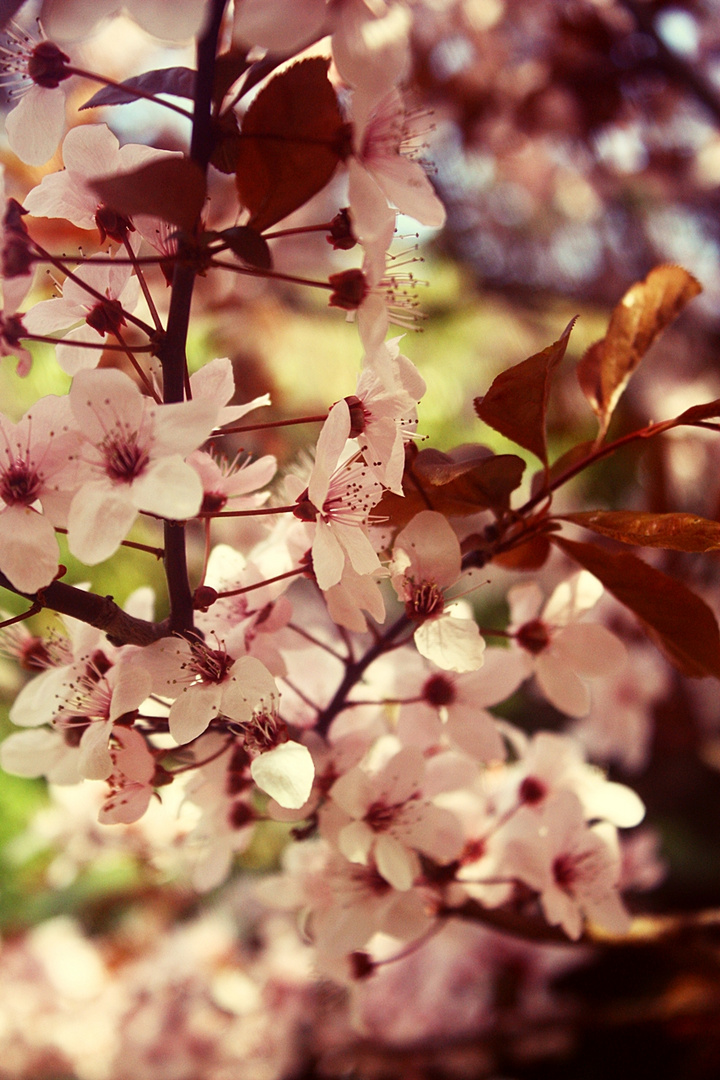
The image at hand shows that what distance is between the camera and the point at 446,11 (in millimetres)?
1442

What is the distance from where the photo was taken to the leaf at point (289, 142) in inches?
12.0

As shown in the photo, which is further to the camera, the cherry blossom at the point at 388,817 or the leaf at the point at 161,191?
the cherry blossom at the point at 388,817

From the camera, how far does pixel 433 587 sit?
0.38 meters

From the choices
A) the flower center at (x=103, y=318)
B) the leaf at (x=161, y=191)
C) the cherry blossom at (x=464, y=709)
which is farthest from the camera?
the cherry blossom at (x=464, y=709)

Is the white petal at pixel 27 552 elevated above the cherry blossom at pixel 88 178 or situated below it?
below

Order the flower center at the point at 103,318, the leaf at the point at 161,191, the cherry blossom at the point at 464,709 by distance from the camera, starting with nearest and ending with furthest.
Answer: the leaf at the point at 161,191
the flower center at the point at 103,318
the cherry blossom at the point at 464,709

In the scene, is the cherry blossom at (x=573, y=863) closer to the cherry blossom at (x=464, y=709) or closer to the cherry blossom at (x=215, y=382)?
the cherry blossom at (x=464, y=709)

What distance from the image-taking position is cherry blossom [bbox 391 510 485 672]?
0.37 meters

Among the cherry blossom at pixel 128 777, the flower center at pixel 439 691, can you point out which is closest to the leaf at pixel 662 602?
the flower center at pixel 439 691

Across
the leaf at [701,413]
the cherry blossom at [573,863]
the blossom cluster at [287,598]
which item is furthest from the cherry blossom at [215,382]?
the cherry blossom at [573,863]

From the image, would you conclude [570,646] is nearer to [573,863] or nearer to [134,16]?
[573,863]

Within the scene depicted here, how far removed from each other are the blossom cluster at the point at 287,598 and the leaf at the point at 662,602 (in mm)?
58

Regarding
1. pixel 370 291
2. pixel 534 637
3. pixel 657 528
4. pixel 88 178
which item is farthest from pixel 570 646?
pixel 88 178

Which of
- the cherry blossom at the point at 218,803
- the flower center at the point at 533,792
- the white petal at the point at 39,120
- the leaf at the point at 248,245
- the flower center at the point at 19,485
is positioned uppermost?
the white petal at the point at 39,120
